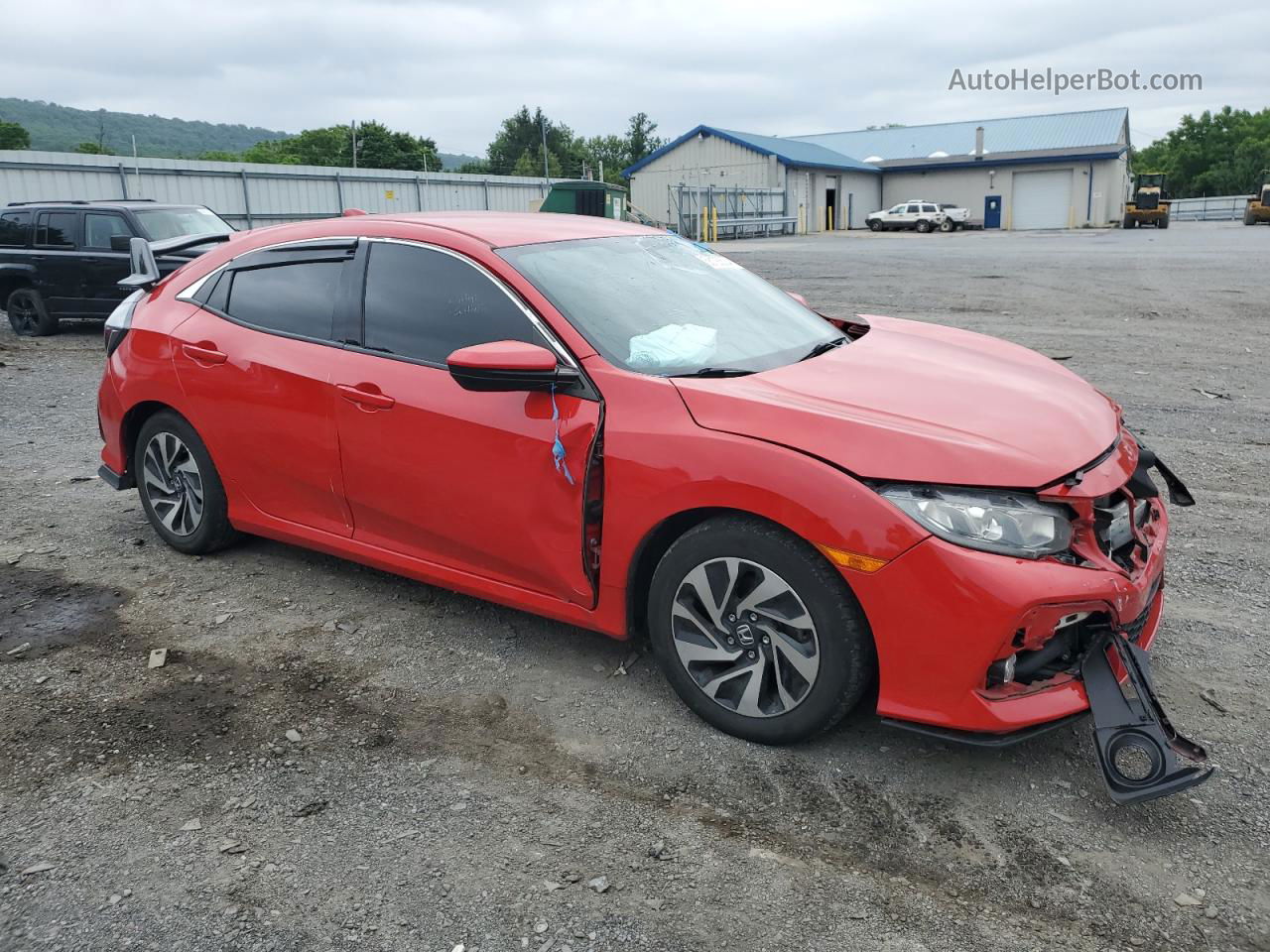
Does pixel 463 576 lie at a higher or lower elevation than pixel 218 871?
higher

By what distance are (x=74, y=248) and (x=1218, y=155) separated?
103 meters

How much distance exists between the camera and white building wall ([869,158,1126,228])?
55.2 metres

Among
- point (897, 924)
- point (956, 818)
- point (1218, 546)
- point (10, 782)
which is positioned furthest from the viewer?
point (1218, 546)

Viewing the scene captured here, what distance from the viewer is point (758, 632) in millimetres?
3115

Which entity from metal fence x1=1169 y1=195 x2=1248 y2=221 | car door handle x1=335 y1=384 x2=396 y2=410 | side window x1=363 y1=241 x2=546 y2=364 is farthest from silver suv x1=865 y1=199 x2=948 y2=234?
car door handle x1=335 y1=384 x2=396 y2=410

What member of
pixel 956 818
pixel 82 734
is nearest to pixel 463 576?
pixel 82 734

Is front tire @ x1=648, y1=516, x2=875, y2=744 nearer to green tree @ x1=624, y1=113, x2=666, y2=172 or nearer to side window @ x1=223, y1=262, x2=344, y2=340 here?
side window @ x1=223, y1=262, x2=344, y2=340

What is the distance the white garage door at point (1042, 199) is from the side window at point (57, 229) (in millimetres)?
54080

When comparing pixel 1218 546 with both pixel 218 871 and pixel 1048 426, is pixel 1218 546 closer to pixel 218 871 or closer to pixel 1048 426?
pixel 1048 426

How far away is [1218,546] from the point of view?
491 cm

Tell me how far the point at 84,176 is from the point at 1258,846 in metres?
25.3

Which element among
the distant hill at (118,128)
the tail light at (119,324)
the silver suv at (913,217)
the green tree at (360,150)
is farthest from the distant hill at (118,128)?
the tail light at (119,324)

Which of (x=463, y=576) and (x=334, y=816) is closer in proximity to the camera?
(x=334, y=816)

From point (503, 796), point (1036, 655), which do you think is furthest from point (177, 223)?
point (1036, 655)
